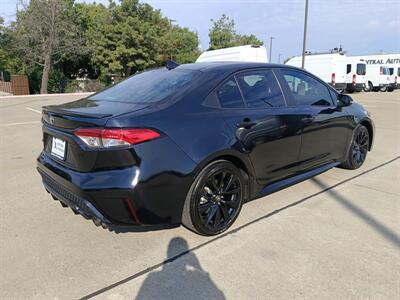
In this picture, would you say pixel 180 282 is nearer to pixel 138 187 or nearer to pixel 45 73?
pixel 138 187

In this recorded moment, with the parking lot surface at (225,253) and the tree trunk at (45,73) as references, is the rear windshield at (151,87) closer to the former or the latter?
the parking lot surface at (225,253)

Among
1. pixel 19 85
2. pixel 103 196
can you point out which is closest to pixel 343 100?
pixel 103 196

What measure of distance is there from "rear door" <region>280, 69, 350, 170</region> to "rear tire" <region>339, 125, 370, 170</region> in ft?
0.93

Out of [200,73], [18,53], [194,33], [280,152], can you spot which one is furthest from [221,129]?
[194,33]

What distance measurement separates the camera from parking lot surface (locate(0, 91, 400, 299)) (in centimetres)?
241

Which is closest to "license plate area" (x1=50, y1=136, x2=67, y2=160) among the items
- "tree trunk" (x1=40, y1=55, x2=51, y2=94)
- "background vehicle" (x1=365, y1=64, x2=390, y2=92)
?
"tree trunk" (x1=40, y1=55, x2=51, y2=94)

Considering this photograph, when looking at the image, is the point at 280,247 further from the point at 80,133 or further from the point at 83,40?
the point at 83,40

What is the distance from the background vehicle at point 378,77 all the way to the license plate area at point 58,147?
30491 millimetres

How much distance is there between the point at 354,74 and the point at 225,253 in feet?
80.2

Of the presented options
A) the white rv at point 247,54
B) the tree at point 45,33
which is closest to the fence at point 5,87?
the tree at point 45,33

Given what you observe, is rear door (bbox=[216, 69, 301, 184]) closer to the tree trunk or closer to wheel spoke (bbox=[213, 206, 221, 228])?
wheel spoke (bbox=[213, 206, 221, 228])

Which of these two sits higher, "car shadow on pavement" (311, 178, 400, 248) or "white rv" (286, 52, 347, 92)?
"white rv" (286, 52, 347, 92)

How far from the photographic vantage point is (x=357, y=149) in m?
5.03

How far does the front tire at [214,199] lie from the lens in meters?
2.89
